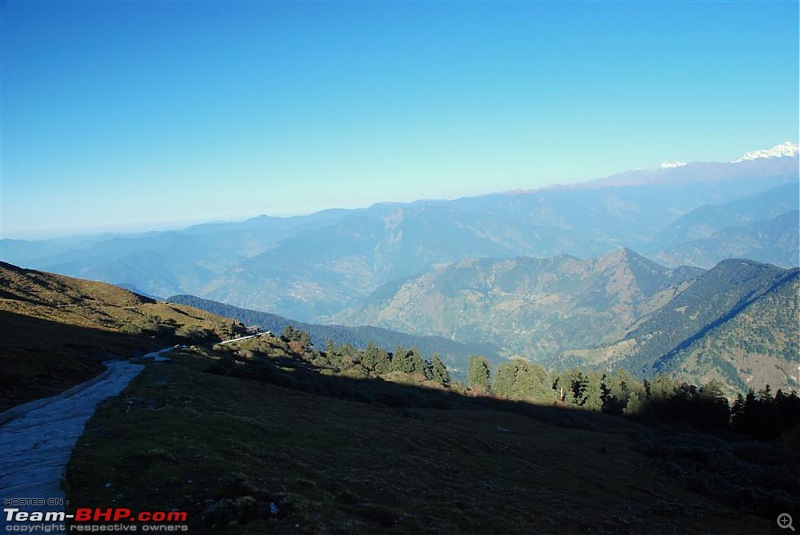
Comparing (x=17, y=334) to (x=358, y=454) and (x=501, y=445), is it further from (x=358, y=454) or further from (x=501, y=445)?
(x=501, y=445)

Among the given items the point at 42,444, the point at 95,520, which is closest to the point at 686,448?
the point at 95,520

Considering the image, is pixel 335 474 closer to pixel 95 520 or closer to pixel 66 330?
pixel 95 520

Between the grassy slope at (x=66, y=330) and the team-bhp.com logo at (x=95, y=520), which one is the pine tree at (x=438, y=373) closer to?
the grassy slope at (x=66, y=330)

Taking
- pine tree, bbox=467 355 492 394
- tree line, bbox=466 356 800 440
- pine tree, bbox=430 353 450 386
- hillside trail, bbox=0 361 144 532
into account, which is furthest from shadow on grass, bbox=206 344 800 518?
pine tree, bbox=467 355 492 394

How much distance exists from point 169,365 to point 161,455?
35.6 metres

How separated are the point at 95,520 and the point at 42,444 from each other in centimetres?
1126

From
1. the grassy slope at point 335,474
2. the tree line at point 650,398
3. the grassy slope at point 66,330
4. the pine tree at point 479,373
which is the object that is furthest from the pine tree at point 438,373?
the grassy slope at point 335,474

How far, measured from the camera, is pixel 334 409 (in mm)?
46375

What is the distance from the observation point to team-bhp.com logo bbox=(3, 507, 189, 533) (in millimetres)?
12523

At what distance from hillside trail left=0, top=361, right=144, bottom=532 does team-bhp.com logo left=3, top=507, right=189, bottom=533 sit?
0.15 metres

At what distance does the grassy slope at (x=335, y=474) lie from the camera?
50.0 ft

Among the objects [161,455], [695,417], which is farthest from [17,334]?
[695,417]

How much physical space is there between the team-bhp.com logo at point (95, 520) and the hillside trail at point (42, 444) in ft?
0.50

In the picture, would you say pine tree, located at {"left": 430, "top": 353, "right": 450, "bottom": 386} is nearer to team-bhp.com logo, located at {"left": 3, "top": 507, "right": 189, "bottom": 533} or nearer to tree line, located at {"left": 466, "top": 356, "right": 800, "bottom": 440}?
tree line, located at {"left": 466, "top": 356, "right": 800, "bottom": 440}
